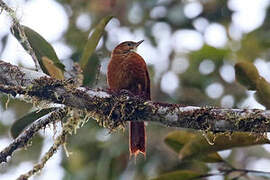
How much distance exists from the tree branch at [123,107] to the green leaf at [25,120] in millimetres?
281

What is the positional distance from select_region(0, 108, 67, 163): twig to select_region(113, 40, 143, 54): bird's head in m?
1.18

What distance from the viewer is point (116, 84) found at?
326 cm

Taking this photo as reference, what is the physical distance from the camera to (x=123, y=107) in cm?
238

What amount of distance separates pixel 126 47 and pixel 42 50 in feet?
3.45

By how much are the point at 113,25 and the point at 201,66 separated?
105 centimetres

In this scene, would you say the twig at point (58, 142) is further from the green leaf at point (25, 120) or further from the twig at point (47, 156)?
the green leaf at point (25, 120)

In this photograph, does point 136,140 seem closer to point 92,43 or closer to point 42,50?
point 92,43

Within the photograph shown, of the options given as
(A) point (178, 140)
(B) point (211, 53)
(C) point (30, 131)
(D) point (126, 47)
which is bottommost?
(C) point (30, 131)

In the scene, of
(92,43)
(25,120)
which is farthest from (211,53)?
(25,120)

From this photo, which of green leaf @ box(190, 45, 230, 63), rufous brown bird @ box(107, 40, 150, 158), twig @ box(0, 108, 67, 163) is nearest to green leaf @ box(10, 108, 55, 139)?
twig @ box(0, 108, 67, 163)

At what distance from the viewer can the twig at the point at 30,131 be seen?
2288 mm

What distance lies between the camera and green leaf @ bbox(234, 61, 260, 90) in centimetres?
263

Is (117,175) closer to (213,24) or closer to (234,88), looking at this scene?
(234,88)

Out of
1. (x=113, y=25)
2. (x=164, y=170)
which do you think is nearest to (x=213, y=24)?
(x=113, y=25)
